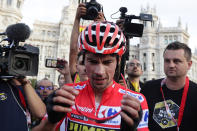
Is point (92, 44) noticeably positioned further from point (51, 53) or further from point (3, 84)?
point (51, 53)

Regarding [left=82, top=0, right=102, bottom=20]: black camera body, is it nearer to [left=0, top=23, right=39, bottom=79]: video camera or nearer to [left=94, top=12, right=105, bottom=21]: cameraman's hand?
[left=94, top=12, right=105, bottom=21]: cameraman's hand

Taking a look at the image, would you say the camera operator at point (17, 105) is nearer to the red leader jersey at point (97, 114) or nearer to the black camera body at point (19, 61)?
the black camera body at point (19, 61)

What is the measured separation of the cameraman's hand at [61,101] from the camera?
4.25ft

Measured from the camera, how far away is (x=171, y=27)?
5903cm

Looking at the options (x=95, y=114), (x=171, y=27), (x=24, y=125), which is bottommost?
(x=24, y=125)

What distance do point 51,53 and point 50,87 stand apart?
4608 cm

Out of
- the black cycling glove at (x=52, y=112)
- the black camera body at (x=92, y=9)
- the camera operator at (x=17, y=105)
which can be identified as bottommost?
the camera operator at (x=17, y=105)

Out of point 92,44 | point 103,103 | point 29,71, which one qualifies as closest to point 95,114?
point 103,103

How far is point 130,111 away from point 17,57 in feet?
5.25

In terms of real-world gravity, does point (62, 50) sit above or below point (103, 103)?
above

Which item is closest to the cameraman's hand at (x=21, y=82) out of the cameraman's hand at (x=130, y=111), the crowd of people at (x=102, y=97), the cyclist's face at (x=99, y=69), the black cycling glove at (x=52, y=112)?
the crowd of people at (x=102, y=97)

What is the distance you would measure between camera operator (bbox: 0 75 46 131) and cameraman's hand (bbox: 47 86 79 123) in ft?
4.24

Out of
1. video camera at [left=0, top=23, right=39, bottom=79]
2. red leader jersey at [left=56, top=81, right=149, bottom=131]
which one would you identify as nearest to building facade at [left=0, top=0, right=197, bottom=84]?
video camera at [left=0, top=23, right=39, bottom=79]

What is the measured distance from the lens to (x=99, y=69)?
1782 millimetres
